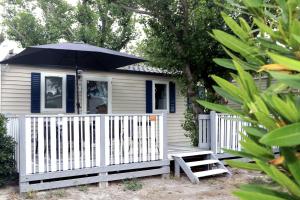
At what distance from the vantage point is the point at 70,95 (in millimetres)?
9188

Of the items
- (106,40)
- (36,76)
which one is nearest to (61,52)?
(36,76)

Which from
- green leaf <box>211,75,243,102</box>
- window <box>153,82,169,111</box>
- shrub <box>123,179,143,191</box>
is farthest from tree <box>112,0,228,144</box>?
green leaf <box>211,75,243,102</box>

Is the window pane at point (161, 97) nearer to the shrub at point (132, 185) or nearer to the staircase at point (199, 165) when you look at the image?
the staircase at point (199, 165)

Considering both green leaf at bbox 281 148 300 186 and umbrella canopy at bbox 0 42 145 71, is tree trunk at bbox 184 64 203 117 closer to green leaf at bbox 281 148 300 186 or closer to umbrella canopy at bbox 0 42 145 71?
umbrella canopy at bbox 0 42 145 71

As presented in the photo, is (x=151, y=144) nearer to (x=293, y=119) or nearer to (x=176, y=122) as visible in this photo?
(x=176, y=122)

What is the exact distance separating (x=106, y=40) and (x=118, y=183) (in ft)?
38.2

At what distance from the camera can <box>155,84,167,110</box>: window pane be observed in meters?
11.2

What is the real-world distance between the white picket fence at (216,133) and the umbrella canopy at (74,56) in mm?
1900

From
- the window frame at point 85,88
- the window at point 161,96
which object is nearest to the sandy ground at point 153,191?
the window frame at point 85,88

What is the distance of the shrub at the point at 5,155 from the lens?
5434 mm

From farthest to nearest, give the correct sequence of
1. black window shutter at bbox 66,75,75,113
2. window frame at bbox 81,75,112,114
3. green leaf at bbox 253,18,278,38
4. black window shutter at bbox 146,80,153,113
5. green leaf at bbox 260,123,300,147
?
black window shutter at bbox 146,80,153,113, window frame at bbox 81,75,112,114, black window shutter at bbox 66,75,75,113, green leaf at bbox 253,18,278,38, green leaf at bbox 260,123,300,147

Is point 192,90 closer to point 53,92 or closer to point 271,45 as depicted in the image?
point 53,92

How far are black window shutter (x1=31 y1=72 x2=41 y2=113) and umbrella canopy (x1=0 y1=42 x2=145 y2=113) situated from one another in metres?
0.96

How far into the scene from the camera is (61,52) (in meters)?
7.07
